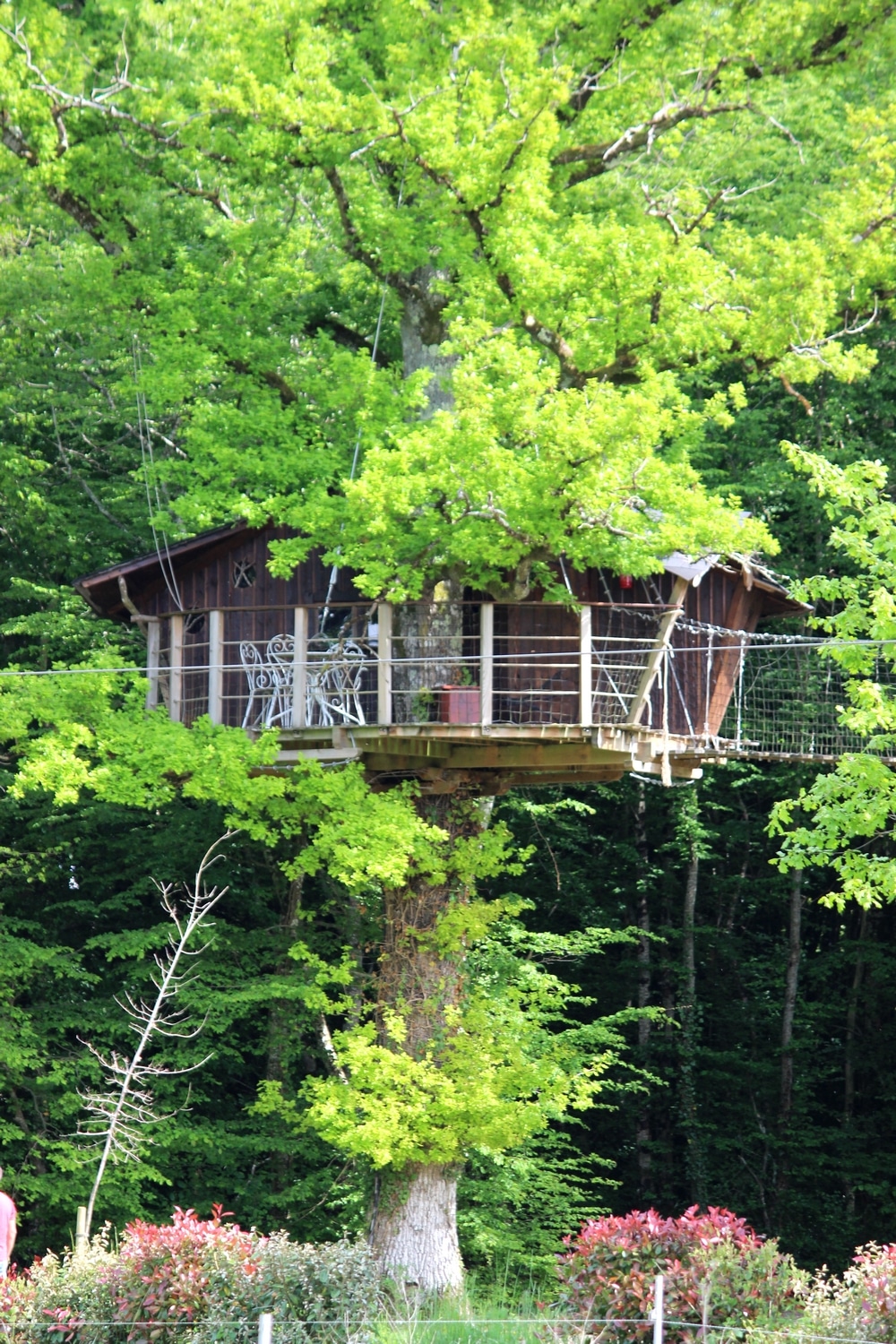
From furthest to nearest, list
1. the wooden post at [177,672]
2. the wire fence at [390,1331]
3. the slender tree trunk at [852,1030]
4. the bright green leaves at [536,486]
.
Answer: the slender tree trunk at [852,1030] → the wooden post at [177,672] → the bright green leaves at [536,486] → the wire fence at [390,1331]

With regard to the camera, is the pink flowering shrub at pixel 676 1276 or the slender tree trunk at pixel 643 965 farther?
the slender tree trunk at pixel 643 965

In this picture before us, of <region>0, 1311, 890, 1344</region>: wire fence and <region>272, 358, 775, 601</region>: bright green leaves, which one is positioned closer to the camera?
<region>0, 1311, 890, 1344</region>: wire fence

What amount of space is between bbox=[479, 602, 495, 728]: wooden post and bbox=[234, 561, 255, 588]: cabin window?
347 cm

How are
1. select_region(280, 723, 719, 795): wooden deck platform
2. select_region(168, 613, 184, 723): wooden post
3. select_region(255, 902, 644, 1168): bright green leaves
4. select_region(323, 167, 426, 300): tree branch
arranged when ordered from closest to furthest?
select_region(280, 723, 719, 795): wooden deck platform → select_region(255, 902, 644, 1168): bright green leaves → select_region(323, 167, 426, 300): tree branch → select_region(168, 613, 184, 723): wooden post

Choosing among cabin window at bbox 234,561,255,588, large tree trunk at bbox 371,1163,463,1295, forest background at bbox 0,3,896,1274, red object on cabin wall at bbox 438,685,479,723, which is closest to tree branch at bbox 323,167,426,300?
forest background at bbox 0,3,896,1274

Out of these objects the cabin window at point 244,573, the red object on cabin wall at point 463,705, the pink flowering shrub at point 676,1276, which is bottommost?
the pink flowering shrub at point 676,1276

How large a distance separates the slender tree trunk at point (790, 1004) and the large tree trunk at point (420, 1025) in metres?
10.1

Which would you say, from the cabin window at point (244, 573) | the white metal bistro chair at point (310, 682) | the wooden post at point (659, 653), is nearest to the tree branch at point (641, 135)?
the wooden post at point (659, 653)

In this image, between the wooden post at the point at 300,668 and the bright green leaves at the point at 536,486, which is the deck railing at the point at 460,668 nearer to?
the wooden post at the point at 300,668

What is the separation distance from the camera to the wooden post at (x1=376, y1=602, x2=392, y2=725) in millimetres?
19969

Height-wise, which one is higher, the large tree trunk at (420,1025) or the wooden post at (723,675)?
the wooden post at (723,675)

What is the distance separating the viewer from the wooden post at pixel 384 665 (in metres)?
20.0

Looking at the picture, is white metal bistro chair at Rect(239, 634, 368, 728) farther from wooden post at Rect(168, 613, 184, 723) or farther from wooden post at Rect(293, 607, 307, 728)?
wooden post at Rect(168, 613, 184, 723)

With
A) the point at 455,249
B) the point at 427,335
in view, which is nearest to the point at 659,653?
the point at 455,249
